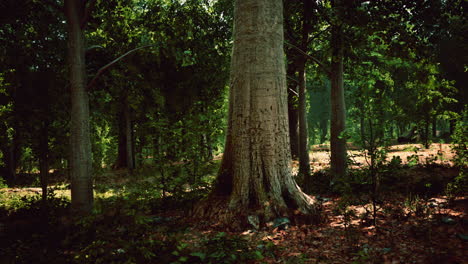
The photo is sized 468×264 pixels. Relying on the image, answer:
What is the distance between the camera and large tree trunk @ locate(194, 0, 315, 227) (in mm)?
4891

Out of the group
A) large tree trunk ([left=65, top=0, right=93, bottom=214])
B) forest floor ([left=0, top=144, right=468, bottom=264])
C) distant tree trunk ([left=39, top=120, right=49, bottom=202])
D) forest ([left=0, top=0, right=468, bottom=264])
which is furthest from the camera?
distant tree trunk ([left=39, top=120, right=49, bottom=202])

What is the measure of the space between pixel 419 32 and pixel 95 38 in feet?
52.3

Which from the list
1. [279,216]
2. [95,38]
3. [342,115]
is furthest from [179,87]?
[279,216]

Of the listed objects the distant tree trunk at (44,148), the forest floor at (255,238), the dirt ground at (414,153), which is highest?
the distant tree trunk at (44,148)

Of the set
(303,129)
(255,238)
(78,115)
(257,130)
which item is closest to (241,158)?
(257,130)

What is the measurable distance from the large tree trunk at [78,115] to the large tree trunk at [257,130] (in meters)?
2.68

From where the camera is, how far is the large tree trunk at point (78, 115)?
5.68 m

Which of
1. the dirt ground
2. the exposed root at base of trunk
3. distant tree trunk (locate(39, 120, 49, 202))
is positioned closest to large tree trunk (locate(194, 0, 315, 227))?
the exposed root at base of trunk

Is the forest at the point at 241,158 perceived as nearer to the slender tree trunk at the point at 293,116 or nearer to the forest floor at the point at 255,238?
the forest floor at the point at 255,238

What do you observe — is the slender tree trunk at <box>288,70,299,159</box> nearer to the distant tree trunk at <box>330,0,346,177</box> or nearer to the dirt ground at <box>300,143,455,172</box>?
the dirt ground at <box>300,143,455,172</box>

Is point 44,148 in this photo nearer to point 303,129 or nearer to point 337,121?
point 337,121

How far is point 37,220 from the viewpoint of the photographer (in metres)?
5.84

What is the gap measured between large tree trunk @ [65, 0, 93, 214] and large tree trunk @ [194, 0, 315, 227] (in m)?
2.68

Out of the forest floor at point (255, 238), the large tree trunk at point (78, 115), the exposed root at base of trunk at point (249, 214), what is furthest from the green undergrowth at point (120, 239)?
the large tree trunk at point (78, 115)
